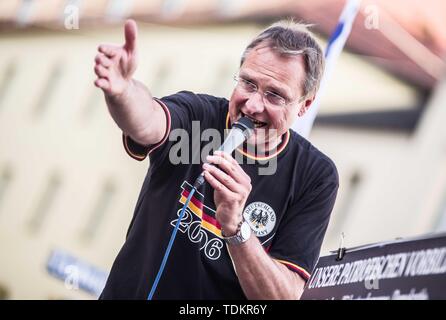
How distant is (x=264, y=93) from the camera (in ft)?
8.25

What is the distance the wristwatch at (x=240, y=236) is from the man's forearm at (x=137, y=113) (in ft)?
0.91

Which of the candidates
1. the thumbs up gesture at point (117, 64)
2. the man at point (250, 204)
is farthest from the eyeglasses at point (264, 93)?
the thumbs up gesture at point (117, 64)

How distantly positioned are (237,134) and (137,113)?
23cm

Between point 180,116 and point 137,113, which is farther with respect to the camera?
point 180,116

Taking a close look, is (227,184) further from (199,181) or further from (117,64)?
(117,64)

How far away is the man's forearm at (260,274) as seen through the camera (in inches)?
95.7

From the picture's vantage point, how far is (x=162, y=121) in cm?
239

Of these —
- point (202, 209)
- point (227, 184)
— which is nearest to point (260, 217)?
point (202, 209)

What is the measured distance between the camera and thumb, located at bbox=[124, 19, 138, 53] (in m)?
2.07

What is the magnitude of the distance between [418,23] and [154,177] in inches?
67.0

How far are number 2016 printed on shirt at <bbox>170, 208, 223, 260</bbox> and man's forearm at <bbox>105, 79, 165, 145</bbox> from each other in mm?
267

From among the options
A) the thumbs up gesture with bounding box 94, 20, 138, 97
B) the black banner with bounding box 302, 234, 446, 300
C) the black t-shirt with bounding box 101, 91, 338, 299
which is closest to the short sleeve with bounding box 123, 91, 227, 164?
the black t-shirt with bounding box 101, 91, 338, 299

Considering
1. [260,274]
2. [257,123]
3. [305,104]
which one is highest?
[305,104]

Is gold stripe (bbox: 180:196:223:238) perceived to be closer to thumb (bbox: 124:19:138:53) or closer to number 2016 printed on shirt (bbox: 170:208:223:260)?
number 2016 printed on shirt (bbox: 170:208:223:260)
